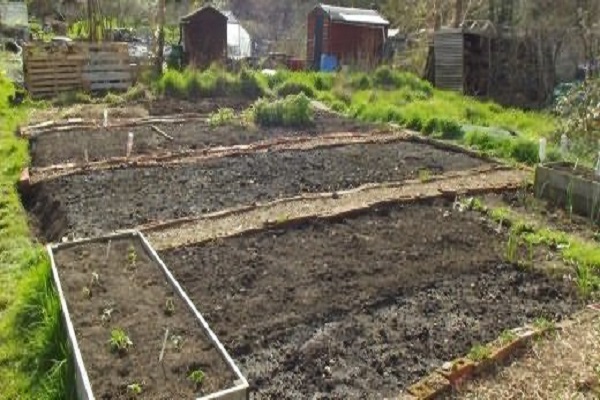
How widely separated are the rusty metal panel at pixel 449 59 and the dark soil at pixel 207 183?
772cm

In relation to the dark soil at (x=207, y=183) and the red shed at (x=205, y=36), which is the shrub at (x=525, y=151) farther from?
the red shed at (x=205, y=36)

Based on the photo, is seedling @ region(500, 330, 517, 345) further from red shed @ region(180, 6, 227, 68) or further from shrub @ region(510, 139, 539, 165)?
red shed @ region(180, 6, 227, 68)

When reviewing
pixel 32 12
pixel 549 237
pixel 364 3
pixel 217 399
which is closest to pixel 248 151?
pixel 549 237

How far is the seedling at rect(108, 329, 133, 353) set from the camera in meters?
Answer: 3.72

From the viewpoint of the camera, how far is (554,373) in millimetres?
3973

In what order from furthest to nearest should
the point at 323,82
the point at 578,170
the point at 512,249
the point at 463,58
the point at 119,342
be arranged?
1. the point at 463,58
2. the point at 323,82
3. the point at 578,170
4. the point at 512,249
5. the point at 119,342

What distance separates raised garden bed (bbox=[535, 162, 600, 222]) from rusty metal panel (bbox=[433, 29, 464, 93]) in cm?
952

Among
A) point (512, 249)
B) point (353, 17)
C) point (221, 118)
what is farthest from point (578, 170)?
point (353, 17)

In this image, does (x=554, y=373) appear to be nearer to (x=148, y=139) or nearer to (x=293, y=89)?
(x=148, y=139)

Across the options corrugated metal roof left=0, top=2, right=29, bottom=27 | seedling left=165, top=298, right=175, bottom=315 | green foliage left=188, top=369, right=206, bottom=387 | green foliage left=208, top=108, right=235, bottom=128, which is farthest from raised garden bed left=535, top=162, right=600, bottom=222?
corrugated metal roof left=0, top=2, right=29, bottom=27

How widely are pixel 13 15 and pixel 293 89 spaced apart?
61.1ft

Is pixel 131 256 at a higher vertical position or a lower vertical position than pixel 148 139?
lower

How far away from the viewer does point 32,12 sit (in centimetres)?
3428

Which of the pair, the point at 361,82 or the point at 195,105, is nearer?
the point at 195,105
